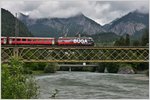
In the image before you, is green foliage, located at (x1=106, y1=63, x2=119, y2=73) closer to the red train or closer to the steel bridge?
the steel bridge

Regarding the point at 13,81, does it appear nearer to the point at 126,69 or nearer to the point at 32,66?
the point at 32,66

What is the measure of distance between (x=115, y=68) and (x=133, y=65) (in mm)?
3356

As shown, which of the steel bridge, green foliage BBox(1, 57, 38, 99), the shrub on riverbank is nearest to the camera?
green foliage BBox(1, 57, 38, 99)

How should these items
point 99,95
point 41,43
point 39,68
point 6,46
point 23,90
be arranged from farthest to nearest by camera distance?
point 39,68, point 41,43, point 6,46, point 99,95, point 23,90

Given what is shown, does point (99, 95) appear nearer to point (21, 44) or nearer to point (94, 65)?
point (21, 44)

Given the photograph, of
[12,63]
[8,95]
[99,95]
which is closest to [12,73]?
[12,63]

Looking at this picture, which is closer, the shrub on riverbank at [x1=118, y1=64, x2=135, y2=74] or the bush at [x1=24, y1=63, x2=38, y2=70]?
the bush at [x1=24, y1=63, x2=38, y2=70]

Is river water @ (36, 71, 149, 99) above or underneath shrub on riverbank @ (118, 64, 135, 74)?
above

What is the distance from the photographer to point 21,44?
119 feet

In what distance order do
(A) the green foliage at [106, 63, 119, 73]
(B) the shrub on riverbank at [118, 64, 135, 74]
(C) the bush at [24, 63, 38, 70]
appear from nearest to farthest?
(C) the bush at [24, 63, 38, 70] → (B) the shrub on riverbank at [118, 64, 135, 74] → (A) the green foliage at [106, 63, 119, 73]

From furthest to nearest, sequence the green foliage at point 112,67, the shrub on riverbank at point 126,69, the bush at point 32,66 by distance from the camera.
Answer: the green foliage at point 112,67, the shrub on riverbank at point 126,69, the bush at point 32,66

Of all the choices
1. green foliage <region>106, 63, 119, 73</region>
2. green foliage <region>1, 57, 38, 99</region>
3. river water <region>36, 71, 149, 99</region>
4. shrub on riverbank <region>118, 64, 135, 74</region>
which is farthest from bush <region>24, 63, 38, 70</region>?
green foliage <region>1, 57, 38, 99</region>

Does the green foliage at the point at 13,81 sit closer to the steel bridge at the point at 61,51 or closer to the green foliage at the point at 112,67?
the steel bridge at the point at 61,51

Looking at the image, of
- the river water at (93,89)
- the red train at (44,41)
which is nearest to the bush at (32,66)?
the river water at (93,89)
